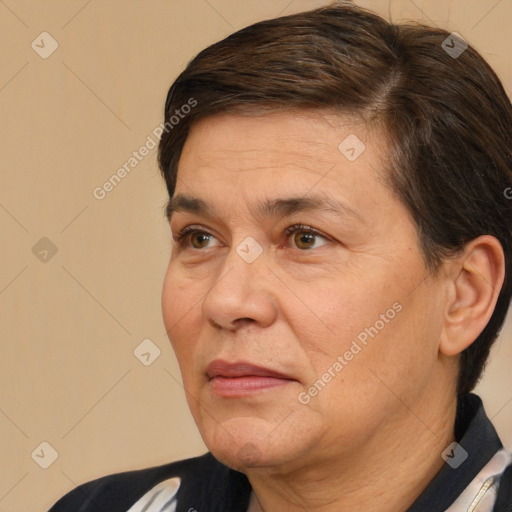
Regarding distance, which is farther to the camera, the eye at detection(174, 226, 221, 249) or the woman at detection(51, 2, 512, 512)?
the eye at detection(174, 226, 221, 249)

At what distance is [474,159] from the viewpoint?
1.85 meters

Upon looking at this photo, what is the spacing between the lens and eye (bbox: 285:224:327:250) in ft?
5.82

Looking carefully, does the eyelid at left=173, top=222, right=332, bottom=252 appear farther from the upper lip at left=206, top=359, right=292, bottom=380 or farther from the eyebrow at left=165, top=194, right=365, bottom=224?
the upper lip at left=206, top=359, right=292, bottom=380

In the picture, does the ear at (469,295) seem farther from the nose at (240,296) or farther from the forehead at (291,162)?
the nose at (240,296)

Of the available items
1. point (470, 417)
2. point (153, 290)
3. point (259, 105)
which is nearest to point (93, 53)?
point (153, 290)

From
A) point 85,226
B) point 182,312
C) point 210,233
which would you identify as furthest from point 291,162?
point 85,226

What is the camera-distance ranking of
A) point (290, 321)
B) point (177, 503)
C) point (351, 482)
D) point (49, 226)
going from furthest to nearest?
point (49, 226), point (177, 503), point (351, 482), point (290, 321)

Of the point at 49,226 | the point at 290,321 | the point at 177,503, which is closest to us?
the point at 290,321

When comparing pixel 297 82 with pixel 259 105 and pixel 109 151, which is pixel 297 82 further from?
pixel 109 151

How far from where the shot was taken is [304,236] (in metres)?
1.78

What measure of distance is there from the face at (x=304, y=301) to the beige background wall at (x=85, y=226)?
4.61ft

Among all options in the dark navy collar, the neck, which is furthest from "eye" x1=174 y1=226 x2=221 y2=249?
the dark navy collar

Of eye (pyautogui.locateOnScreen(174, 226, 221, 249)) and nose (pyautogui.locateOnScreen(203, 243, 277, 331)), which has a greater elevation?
eye (pyautogui.locateOnScreen(174, 226, 221, 249))

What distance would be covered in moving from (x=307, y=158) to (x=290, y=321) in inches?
10.6
